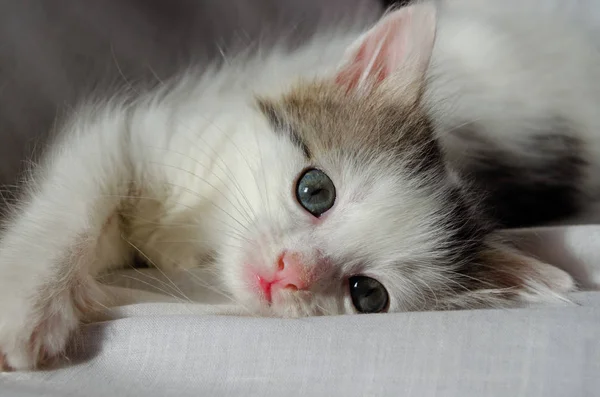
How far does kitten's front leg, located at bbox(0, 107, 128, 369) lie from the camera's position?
1.00 meters

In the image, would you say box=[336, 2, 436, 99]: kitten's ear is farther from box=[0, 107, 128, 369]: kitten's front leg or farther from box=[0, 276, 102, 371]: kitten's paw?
box=[0, 276, 102, 371]: kitten's paw

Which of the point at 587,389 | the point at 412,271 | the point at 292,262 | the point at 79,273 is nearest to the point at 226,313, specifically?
the point at 292,262

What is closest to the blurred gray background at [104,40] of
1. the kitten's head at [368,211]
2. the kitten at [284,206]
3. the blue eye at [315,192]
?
the kitten at [284,206]

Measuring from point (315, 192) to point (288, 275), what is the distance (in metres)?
0.20

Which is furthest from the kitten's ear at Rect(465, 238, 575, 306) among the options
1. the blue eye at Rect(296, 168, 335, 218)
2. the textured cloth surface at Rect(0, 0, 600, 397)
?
the blue eye at Rect(296, 168, 335, 218)

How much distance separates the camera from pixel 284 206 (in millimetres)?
1256

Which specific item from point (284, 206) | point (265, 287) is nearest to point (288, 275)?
point (265, 287)

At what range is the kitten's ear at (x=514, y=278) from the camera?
48.9 inches

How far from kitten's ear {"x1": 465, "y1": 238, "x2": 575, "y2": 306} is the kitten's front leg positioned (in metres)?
0.81

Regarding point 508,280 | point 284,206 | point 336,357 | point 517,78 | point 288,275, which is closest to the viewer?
point 336,357

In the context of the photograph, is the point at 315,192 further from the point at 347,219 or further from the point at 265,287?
the point at 265,287

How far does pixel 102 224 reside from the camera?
130 centimetres

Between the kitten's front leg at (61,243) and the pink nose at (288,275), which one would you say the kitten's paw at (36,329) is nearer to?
the kitten's front leg at (61,243)

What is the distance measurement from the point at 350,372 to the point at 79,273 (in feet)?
1.78
